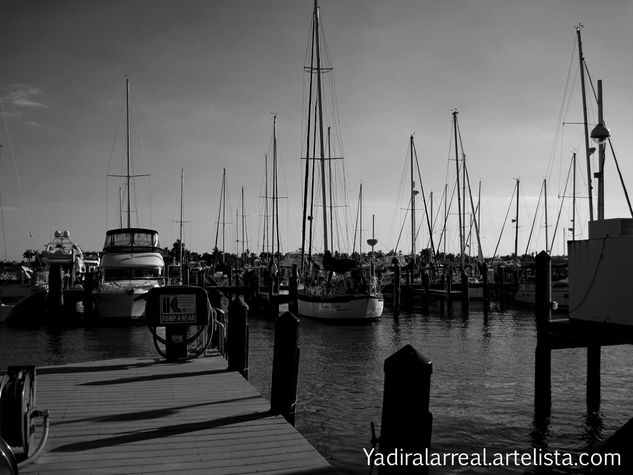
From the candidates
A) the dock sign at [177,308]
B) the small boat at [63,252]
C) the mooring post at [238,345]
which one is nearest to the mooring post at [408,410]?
the mooring post at [238,345]

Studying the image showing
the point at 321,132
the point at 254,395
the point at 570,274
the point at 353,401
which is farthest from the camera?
the point at 321,132

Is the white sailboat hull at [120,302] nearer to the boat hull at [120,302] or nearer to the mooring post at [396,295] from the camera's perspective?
the boat hull at [120,302]

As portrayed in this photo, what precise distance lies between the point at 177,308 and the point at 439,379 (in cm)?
918

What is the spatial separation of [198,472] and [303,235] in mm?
31527

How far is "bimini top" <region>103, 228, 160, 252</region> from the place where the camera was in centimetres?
3438

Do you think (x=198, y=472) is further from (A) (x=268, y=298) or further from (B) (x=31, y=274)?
(B) (x=31, y=274)

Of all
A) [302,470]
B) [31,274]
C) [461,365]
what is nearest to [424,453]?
[302,470]

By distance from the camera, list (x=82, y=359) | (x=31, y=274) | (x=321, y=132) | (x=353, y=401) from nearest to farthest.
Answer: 1. (x=353, y=401)
2. (x=82, y=359)
3. (x=321, y=132)
4. (x=31, y=274)

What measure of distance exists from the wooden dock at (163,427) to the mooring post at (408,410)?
1.05 meters

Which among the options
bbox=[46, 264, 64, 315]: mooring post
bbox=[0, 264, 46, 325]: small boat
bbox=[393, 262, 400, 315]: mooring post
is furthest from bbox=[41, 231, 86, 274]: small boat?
bbox=[393, 262, 400, 315]: mooring post

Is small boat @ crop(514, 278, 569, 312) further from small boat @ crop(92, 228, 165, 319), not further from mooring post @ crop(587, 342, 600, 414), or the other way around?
Answer: mooring post @ crop(587, 342, 600, 414)

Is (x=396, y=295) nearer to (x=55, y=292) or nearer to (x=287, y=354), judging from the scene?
(x=55, y=292)

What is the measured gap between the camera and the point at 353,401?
1420cm

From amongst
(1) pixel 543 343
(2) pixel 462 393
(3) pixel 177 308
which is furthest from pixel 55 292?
(1) pixel 543 343
